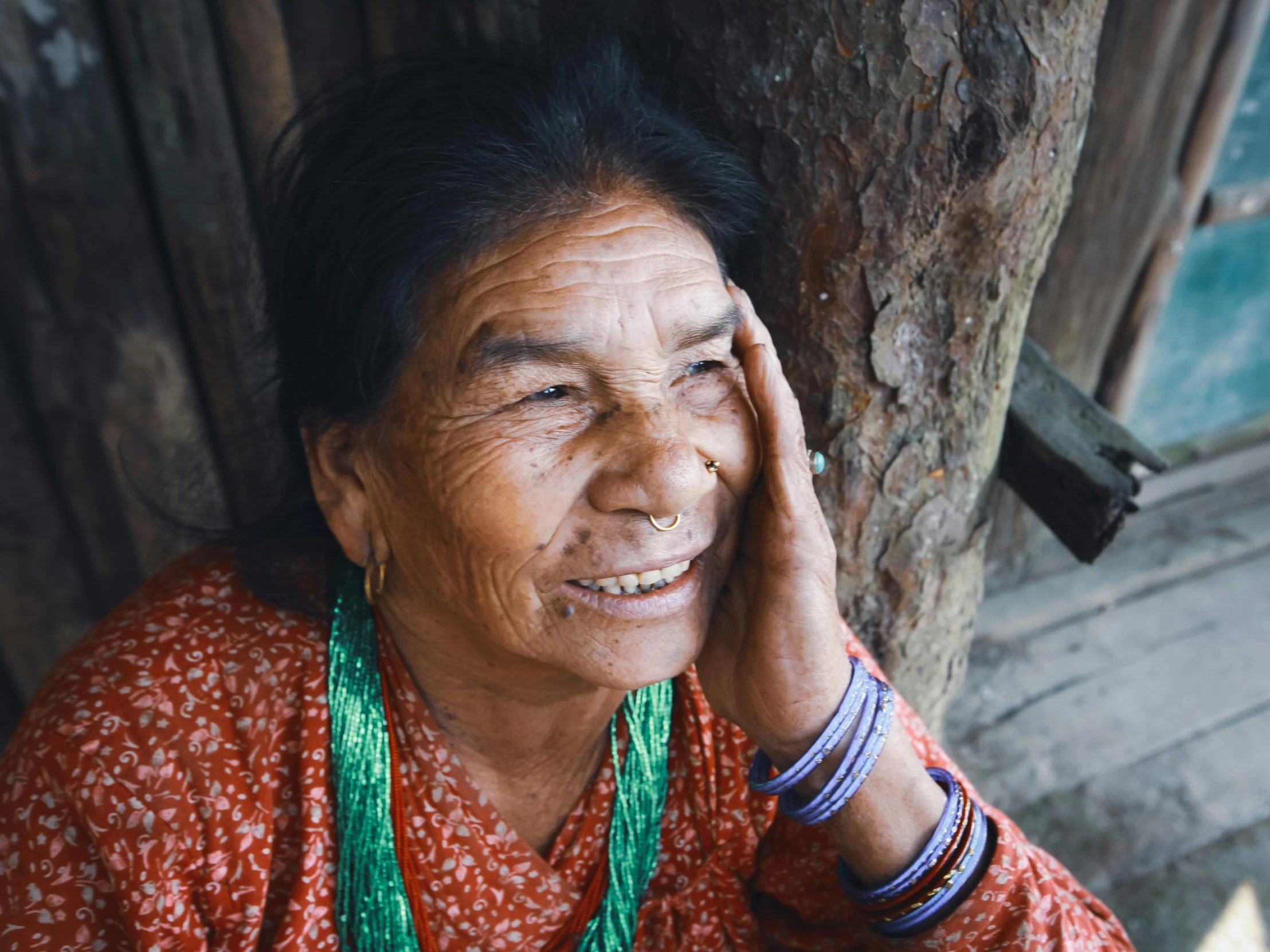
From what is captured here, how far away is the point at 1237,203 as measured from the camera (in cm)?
339

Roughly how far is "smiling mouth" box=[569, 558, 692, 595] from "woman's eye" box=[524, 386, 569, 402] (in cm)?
26

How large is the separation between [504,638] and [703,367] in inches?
20.2

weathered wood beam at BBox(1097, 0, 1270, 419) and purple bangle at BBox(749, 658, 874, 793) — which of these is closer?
purple bangle at BBox(749, 658, 874, 793)

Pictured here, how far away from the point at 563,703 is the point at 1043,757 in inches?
82.3

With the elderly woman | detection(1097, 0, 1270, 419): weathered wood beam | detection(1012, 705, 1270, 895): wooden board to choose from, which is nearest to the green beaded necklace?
the elderly woman

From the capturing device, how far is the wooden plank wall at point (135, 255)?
6.35ft

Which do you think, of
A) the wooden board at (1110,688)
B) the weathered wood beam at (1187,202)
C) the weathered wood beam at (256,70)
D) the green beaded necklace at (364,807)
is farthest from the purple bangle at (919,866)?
the weathered wood beam at (1187,202)

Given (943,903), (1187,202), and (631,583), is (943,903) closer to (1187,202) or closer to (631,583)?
(631,583)

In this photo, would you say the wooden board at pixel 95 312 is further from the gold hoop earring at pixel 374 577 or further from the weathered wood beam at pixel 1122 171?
the weathered wood beam at pixel 1122 171

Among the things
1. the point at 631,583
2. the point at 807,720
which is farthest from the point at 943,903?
the point at 631,583

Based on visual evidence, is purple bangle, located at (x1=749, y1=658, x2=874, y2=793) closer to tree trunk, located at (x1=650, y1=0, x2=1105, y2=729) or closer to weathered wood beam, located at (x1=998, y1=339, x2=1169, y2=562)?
tree trunk, located at (x1=650, y1=0, x2=1105, y2=729)

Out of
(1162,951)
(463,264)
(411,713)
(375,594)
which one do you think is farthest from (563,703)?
(1162,951)

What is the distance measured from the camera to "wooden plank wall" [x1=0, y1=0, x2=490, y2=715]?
1935 millimetres

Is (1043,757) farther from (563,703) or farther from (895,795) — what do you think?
(563,703)
